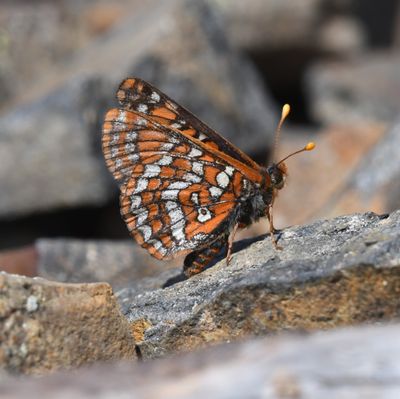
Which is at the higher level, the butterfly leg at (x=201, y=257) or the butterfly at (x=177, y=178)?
the butterfly at (x=177, y=178)

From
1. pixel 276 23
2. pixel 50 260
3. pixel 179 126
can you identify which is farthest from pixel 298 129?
pixel 179 126

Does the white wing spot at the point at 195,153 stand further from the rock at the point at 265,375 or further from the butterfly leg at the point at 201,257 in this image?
the rock at the point at 265,375

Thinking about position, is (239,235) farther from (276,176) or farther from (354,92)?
(354,92)

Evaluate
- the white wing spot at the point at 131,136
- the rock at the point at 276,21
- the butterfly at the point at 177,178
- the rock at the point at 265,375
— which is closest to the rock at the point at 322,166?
the rock at the point at 276,21

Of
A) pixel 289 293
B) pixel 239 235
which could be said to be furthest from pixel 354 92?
pixel 289 293

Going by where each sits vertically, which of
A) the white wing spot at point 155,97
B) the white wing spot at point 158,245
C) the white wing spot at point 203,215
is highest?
the white wing spot at point 155,97

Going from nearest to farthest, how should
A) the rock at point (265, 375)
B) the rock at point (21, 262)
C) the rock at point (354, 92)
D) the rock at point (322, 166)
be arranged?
the rock at point (265, 375) < the rock at point (21, 262) < the rock at point (322, 166) < the rock at point (354, 92)
